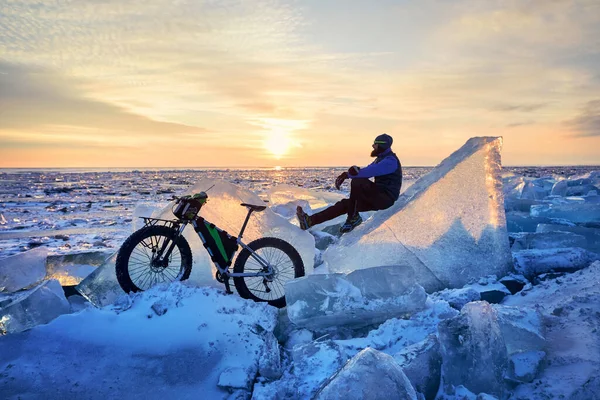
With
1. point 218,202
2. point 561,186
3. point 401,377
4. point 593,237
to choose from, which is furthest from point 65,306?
point 561,186

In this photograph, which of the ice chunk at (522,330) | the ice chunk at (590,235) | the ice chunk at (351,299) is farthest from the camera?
the ice chunk at (590,235)

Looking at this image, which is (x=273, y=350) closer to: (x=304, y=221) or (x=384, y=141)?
(x=304, y=221)

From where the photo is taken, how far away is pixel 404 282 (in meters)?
3.13

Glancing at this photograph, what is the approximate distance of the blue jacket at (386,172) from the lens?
5105mm

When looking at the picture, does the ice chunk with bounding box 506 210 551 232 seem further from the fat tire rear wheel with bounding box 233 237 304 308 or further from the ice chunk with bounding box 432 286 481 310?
the fat tire rear wheel with bounding box 233 237 304 308

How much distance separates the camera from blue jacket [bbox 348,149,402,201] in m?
5.11

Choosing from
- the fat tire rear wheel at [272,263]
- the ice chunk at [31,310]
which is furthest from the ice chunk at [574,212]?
the ice chunk at [31,310]

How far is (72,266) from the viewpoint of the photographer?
16.2ft

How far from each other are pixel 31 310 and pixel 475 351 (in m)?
3.27

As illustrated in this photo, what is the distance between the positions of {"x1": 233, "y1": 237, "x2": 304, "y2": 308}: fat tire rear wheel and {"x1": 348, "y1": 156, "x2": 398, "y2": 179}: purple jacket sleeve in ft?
5.66

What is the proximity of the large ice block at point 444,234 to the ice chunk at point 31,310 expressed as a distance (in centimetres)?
255

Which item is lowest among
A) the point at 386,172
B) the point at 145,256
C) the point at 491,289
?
the point at 491,289

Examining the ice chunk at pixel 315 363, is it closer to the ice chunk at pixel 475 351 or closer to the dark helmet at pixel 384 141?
the ice chunk at pixel 475 351

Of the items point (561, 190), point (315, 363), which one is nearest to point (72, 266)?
point (315, 363)
